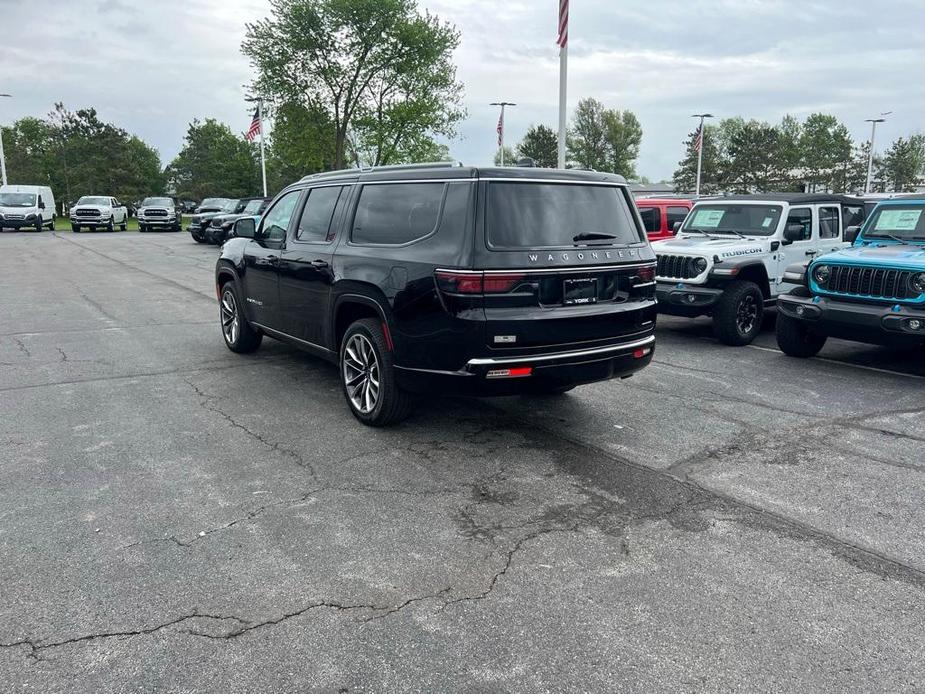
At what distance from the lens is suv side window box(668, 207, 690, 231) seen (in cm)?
1343

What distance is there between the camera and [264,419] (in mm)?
5801

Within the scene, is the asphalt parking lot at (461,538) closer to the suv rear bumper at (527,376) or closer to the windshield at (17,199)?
the suv rear bumper at (527,376)

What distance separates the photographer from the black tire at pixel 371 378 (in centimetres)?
530

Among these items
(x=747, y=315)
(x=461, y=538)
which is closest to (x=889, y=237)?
(x=747, y=315)

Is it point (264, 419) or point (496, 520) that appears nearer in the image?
point (496, 520)

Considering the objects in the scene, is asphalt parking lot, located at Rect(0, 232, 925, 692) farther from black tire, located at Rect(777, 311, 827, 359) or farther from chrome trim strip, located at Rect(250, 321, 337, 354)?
black tire, located at Rect(777, 311, 827, 359)

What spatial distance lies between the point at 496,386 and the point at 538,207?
48.7 inches

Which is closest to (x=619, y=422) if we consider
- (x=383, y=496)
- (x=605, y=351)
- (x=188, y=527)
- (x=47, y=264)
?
(x=605, y=351)

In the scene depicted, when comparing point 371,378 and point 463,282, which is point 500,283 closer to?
point 463,282

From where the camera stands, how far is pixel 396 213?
5.38m

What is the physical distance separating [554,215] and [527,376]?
3.70ft

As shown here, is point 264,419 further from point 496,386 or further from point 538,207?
point 538,207

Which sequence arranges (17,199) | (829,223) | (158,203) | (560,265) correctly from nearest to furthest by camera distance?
(560,265) → (829,223) → (17,199) → (158,203)

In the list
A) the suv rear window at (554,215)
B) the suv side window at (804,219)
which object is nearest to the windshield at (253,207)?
the suv side window at (804,219)
